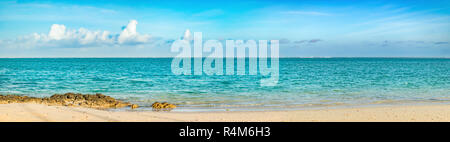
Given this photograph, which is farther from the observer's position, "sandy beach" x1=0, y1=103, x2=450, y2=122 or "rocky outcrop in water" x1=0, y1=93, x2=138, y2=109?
"rocky outcrop in water" x1=0, y1=93, x2=138, y2=109

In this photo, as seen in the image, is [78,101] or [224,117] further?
[78,101]

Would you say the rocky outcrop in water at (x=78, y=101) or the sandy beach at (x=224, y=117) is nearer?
the sandy beach at (x=224, y=117)
